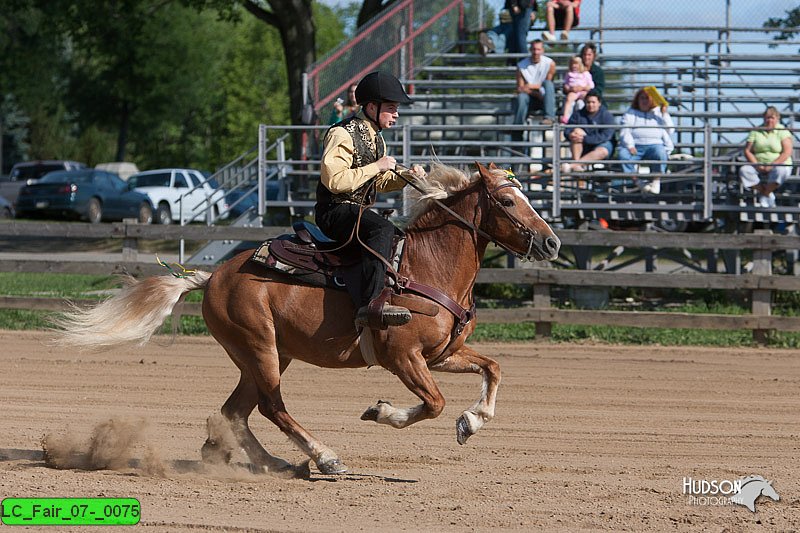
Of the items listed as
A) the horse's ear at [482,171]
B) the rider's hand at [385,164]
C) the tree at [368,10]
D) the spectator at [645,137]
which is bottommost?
the horse's ear at [482,171]

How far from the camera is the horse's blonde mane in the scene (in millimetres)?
7449

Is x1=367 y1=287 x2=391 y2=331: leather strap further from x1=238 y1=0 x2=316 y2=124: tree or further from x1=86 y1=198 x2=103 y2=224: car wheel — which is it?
x1=86 y1=198 x2=103 y2=224: car wheel

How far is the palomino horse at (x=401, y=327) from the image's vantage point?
6.99 m

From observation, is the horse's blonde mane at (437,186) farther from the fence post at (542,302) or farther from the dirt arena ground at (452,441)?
the fence post at (542,302)

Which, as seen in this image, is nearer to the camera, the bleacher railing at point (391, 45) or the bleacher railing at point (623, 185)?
the bleacher railing at point (623, 185)

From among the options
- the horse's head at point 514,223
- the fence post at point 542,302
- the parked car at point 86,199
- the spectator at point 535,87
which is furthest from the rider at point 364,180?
the parked car at point 86,199

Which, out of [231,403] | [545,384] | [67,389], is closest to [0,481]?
[231,403]

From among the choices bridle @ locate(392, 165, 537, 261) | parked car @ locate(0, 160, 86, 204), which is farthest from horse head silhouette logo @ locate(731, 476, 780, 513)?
parked car @ locate(0, 160, 86, 204)

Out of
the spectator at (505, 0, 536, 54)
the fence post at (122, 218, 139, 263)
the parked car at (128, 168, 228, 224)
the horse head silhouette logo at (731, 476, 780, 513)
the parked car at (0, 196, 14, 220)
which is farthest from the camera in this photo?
the parked car at (0, 196, 14, 220)

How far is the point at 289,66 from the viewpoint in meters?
23.0

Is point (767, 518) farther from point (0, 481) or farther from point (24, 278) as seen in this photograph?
point (24, 278)

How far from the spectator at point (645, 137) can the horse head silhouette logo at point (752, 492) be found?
8.90 meters

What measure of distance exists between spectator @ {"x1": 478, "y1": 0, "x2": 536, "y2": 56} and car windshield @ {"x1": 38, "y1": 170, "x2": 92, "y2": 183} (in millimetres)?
17346

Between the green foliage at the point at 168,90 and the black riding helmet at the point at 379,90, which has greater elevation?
the green foliage at the point at 168,90
